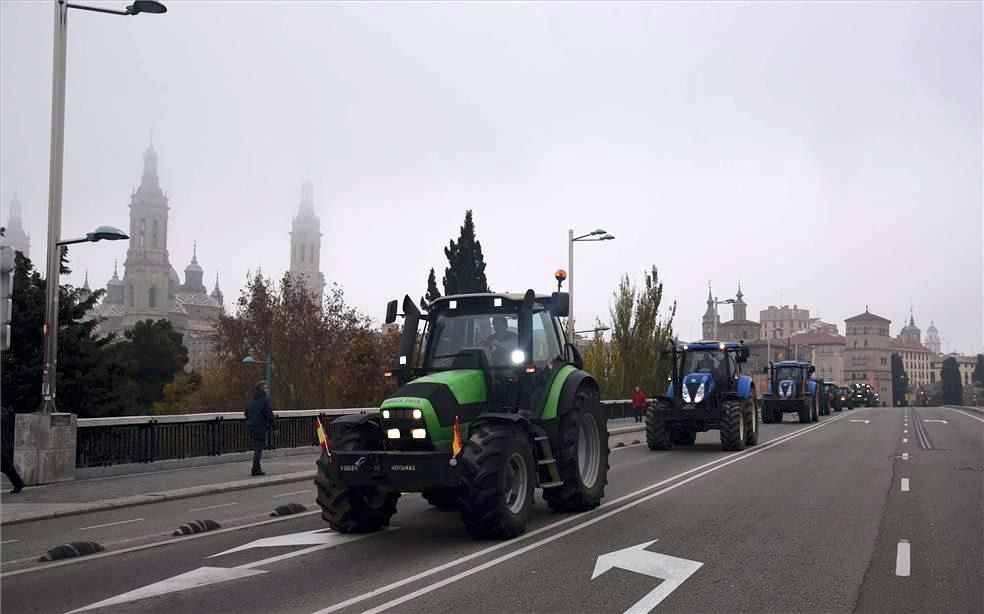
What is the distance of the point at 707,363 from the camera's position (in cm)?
2619

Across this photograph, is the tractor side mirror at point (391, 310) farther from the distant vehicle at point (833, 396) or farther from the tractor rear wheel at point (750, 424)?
the distant vehicle at point (833, 396)

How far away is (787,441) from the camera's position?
28.7 meters

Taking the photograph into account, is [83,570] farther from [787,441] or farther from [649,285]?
[649,285]

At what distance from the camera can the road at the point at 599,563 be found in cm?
791

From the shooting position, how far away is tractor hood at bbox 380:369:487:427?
34.8 feet

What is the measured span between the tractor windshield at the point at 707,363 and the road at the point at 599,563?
34.9 ft

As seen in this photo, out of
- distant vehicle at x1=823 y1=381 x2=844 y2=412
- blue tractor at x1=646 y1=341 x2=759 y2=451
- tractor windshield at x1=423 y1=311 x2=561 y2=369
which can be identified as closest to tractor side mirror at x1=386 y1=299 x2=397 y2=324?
tractor windshield at x1=423 y1=311 x2=561 y2=369

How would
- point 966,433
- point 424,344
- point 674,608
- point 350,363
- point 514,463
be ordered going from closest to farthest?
point 674,608
point 514,463
point 424,344
point 966,433
point 350,363

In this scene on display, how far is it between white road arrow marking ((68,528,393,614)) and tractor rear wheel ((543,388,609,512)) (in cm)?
270


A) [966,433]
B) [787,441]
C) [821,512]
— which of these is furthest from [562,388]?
[966,433]

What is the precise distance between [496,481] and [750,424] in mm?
17439

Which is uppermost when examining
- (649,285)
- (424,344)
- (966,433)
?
(649,285)

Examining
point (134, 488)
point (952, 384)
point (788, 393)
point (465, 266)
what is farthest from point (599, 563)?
point (952, 384)

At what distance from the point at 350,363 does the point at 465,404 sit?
42.7 m
